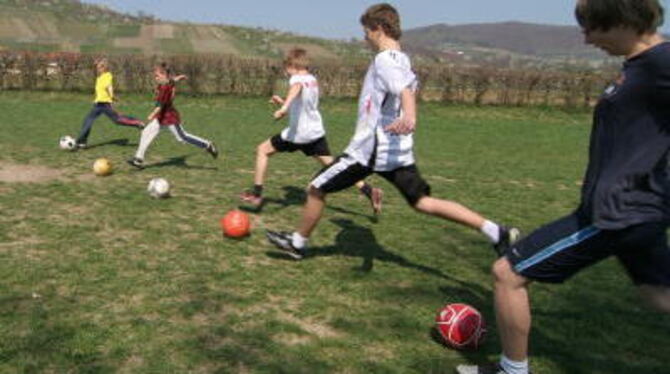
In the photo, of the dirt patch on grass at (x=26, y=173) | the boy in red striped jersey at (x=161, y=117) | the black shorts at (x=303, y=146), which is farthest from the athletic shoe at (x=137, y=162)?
the black shorts at (x=303, y=146)

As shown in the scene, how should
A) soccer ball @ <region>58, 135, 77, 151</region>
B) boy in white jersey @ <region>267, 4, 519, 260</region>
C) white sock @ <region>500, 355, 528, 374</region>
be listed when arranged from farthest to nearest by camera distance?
1. soccer ball @ <region>58, 135, 77, 151</region>
2. boy in white jersey @ <region>267, 4, 519, 260</region>
3. white sock @ <region>500, 355, 528, 374</region>

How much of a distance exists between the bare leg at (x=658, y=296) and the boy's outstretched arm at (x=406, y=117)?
2.05 m

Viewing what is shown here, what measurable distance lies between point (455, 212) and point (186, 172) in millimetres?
6477

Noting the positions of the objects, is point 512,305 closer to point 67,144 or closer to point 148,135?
point 148,135

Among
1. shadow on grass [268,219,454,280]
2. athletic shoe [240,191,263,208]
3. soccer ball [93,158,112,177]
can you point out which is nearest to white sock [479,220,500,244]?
shadow on grass [268,219,454,280]

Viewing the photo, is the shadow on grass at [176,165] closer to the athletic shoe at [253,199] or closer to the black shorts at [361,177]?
the athletic shoe at [253,199]

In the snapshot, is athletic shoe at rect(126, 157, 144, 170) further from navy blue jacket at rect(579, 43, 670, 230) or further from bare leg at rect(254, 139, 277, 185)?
navy blue jacket at rect(579, 43, 670, 230)

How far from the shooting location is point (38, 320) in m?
4.59

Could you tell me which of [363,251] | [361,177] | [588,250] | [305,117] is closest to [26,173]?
[305,117]

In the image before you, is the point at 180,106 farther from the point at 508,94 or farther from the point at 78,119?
the point at 508,94

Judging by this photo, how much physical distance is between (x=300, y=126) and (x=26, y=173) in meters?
5.00

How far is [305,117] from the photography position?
813 cm

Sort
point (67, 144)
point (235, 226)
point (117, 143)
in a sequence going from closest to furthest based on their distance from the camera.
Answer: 1. point (235, 226)
2. point (67, 144)
3. point (117, 143)

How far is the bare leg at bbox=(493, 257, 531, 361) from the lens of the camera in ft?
11.9
